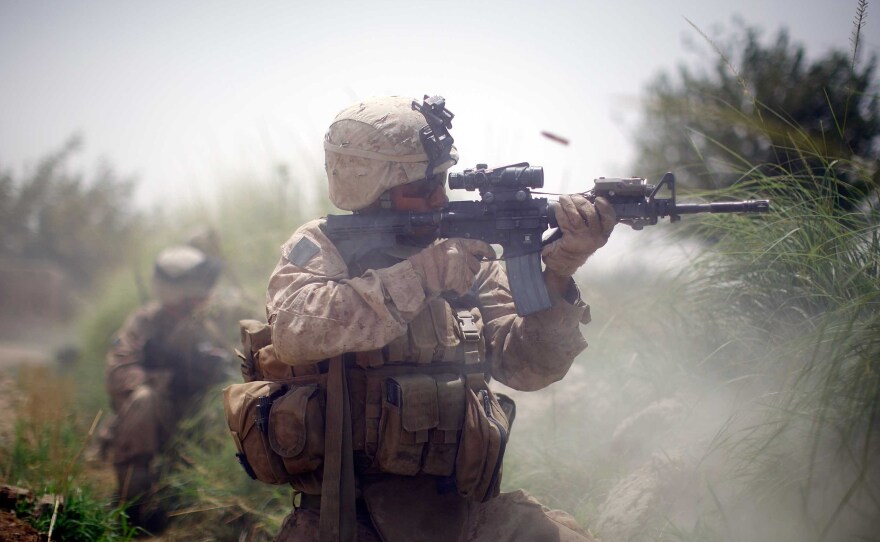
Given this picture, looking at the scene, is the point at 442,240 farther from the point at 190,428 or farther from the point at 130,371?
the point at 130,371

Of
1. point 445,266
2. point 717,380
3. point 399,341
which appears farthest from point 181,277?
point 717,380

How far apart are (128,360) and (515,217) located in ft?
14.6

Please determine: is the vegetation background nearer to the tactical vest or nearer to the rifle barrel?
the rifle barrel

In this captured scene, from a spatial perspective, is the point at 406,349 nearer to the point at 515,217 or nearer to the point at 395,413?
the point at 395,413

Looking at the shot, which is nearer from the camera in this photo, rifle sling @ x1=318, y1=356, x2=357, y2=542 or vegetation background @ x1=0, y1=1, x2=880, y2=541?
rifle sling @ x1=318, y1=356, x2=357, y2=542

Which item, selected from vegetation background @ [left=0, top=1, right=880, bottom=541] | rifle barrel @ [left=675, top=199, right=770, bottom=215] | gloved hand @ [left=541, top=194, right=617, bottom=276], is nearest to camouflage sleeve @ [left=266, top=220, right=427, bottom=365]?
gloved hand @ [left=541, top=194, right=617, bottom=276]

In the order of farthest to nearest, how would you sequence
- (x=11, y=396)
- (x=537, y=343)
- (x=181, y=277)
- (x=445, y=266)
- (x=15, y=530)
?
(x=11, y=396)
(x=181, y=277)
(x=15, y=530)
(x=537, y=343)
(x=445, y=266)

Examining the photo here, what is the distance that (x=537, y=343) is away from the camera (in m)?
2.93

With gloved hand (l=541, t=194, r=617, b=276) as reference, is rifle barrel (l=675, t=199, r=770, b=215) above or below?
above

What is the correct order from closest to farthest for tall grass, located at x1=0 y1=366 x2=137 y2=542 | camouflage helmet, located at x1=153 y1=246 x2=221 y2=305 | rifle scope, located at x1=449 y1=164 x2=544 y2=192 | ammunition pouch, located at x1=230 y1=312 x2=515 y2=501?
ammunition pouch, located at x1=230 y1=312 x2=515 y2=501 → rifle scope, located at x1=449 y1=164 x2=544 y2=192 → tall grass, located at x1=0 y1=366 x2=137 y2=542 → camouflage helmet, located at x1=153 y1=246 x2=221 y2=305

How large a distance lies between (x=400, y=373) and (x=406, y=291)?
1.21 ft

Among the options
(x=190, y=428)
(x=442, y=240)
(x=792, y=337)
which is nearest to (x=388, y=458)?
(x=442, y=240)

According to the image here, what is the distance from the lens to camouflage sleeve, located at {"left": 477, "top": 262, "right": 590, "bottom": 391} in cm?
292

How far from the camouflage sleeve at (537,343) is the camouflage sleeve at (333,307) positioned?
0.51 meters
